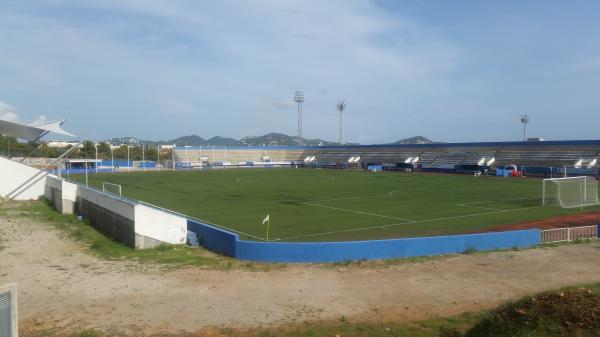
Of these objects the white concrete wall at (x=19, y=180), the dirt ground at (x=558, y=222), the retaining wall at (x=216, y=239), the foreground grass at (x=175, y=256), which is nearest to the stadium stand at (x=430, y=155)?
the dirt ground at (x=558, y=222)

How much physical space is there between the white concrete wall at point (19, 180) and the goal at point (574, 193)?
137 feet

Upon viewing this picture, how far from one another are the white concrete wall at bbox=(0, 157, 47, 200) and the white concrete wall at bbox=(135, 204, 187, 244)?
27561 millimetres

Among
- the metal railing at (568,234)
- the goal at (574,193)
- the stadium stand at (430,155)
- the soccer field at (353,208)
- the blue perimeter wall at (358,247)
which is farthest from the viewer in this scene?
the stadium stand at (430,155)

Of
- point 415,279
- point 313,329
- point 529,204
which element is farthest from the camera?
point 529,204

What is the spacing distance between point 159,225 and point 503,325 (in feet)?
54.8

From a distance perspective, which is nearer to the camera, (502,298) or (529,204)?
(502,298)

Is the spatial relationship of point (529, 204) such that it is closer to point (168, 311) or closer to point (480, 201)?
point (480, 201)

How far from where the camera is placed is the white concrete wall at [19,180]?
42656 mm

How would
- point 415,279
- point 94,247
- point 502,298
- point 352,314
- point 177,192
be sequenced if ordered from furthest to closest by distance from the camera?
point 177,192
point 94,247
point 415,279
point 502,298
point 352,314

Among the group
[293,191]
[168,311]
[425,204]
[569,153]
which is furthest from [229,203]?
[569,153]

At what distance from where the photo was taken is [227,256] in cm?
1981

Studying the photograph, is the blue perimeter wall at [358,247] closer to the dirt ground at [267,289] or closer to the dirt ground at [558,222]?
the dirt ground at [267,289]

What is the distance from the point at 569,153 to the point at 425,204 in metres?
47.1

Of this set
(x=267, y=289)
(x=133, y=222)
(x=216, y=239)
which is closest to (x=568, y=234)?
(x=267, y=289)
